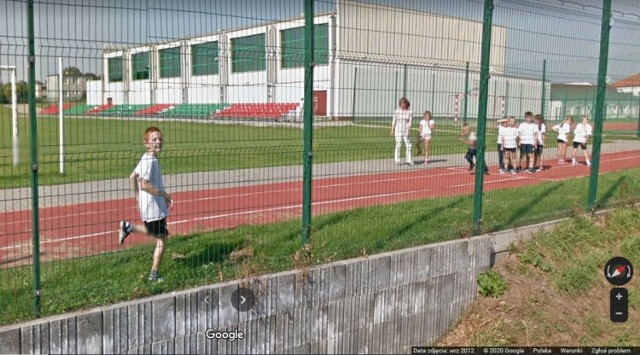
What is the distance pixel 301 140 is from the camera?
17.5ft

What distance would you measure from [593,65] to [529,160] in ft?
16.8

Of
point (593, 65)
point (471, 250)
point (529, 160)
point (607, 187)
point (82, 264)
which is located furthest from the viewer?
point (529, 160)

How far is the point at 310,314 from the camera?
489 centimetres

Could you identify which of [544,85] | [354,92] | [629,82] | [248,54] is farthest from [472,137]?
[629,82]

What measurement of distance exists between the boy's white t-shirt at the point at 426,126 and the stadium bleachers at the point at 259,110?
7.50ft

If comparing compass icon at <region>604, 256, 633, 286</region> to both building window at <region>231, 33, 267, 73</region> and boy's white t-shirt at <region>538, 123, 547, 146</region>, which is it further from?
building window at <region>231, 33, 267, 73</region>

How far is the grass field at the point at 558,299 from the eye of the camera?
558cm

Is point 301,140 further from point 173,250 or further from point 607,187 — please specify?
point 607,187

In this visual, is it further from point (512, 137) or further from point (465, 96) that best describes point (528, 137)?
point (465, 96)

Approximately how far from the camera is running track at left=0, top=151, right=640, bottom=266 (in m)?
5.44

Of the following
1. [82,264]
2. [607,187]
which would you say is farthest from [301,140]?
[607,187]

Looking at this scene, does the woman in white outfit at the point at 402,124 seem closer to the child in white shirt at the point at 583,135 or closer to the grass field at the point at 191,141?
the grass field at the point at 191,141

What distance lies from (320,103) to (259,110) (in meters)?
0.63

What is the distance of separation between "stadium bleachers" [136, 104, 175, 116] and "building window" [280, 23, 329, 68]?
3.82 ft
